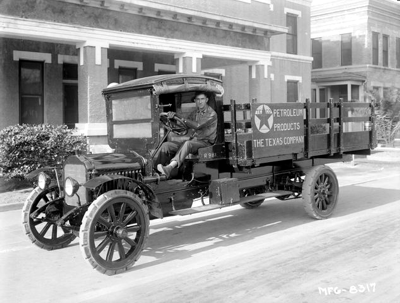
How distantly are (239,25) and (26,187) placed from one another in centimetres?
1007

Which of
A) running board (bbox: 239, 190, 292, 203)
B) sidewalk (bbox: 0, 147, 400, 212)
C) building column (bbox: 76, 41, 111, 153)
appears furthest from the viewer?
building column (bbox: 76, 41, 111, 153)

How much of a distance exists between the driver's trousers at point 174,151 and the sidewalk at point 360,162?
4900 millimetres

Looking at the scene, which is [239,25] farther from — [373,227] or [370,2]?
[370,2]

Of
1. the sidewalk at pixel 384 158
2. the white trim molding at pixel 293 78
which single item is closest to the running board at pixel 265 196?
the sidewalk at pixel 384 158

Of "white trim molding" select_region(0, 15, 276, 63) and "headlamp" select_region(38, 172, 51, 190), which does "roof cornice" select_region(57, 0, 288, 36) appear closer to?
"white trim molding" select_region(0, 15, 276, 63)

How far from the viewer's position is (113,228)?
5.57 metres

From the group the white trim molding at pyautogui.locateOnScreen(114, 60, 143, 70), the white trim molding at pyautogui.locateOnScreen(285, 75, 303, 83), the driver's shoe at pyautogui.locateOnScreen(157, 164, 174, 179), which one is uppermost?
the white trim molding at pyautogui.locateOnScreen(285, 75, 303, 83)

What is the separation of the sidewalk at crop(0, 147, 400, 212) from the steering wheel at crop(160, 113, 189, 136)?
4877mm

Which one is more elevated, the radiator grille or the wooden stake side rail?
the wooden stake side rail

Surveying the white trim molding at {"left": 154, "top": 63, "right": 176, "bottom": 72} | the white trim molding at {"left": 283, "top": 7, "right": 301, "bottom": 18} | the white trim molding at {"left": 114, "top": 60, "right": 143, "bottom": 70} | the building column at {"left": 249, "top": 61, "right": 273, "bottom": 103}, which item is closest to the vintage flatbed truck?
the building column at {"left": 249, "top": 61, "right": 273, "bottom": 103}

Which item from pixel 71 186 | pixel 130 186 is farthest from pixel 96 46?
pixel 71 186

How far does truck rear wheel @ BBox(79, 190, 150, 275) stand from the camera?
5293mm

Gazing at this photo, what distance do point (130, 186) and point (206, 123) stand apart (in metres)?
1.68

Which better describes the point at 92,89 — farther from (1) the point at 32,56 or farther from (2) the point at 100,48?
(1) the point at 32,56
